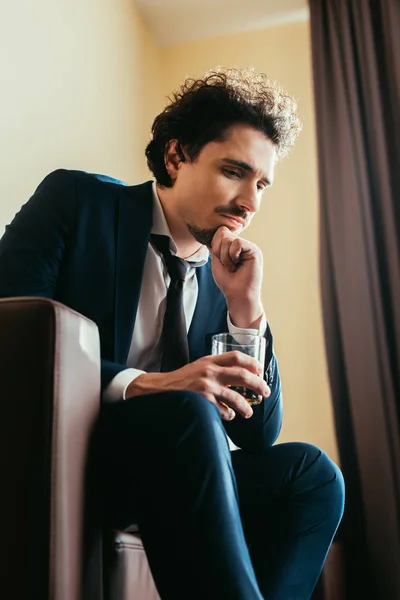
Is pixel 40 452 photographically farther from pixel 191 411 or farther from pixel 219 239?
pixel 219 239

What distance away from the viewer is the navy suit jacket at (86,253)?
101cm

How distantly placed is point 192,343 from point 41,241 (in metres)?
0.38

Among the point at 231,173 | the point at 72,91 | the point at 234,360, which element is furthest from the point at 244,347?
the point at 72,91

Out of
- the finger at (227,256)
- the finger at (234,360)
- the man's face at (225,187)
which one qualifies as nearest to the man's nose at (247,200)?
the man's face at (225,187)

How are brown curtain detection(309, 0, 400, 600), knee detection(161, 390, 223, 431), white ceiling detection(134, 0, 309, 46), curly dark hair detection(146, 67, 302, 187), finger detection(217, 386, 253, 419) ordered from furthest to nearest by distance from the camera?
white ceiling detection(134, 0, 309, 46) < brown curtain detection(309, 0, 400, 600) < curly dark hair detection(146, 67, 302, 187) < finger detection(217, 386, 253, 419) < knee detection(161, 390, 223, 431)

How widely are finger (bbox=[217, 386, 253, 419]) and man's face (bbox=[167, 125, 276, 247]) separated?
0.52 meters

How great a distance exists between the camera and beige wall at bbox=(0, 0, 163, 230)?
1.57 metres

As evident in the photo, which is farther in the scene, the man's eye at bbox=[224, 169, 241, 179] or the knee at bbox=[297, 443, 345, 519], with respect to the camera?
the man's eye at bbox=[224, 169, 241, 179]

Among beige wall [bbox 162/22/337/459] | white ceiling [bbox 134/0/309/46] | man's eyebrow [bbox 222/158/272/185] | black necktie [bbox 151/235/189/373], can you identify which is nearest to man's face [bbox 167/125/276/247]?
man's eyebrow [bbox 222/158/272/185]

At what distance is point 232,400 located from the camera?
0.83 m

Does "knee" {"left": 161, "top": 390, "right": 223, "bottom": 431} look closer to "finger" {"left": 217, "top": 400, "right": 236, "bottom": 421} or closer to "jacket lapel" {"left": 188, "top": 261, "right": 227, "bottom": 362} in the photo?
"finger" {"left": 217, "top": 400, "right": 236, "bottom": 421}

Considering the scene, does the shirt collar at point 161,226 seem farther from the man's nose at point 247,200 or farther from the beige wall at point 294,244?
the beige wall at point 294,244

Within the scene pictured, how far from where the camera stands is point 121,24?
2301 millimetres

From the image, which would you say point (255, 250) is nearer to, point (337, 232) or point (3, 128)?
point (3, 128)
